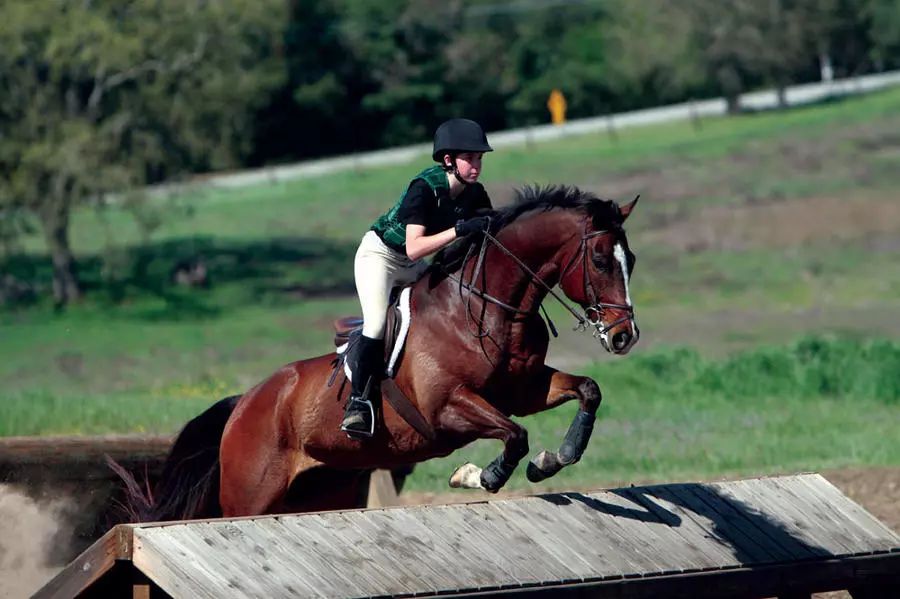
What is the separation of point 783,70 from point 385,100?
16.6 meters

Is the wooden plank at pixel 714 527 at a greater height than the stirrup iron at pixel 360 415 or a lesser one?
lesser

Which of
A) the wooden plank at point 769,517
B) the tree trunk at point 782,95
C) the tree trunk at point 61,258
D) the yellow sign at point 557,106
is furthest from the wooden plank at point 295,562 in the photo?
the tree trunk at point 782,95

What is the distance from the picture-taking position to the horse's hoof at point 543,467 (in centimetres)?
805

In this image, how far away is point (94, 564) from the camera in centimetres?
698

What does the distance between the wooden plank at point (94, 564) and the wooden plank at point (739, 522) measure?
3269 mm

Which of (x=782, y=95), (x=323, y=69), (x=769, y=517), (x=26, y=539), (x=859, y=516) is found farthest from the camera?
(x=323, y=69)

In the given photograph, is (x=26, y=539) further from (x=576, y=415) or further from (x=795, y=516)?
(x=795, y=516)

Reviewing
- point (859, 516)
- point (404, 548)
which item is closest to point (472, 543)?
point (404, 548)

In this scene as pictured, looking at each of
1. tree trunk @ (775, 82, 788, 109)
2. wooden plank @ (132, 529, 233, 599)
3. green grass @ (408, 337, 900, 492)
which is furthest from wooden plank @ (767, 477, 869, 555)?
tree trunk @ (775, 82, 788, 109)

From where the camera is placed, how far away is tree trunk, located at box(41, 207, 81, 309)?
34656 mm

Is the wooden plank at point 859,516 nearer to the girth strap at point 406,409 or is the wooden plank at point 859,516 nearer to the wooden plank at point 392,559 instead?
the girth strap at point 406,409

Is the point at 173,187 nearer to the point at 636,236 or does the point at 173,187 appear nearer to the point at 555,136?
the point at 636,236

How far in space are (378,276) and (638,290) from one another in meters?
27.1

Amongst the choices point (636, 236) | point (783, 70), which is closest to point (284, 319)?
point (636, 236)
